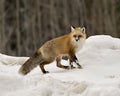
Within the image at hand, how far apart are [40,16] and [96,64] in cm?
1232

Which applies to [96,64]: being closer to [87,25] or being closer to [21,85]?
[21,85]

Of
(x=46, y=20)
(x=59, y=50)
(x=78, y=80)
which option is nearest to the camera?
(x=78, y=80)

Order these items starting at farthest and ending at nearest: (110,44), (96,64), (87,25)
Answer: (87,25), (110,44), (96,64)

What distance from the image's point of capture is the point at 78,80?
8.10m

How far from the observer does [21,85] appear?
8.30 meters

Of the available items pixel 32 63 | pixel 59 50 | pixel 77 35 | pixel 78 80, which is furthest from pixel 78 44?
pixel 78 80

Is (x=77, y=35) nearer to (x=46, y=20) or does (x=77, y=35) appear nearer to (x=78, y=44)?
(x=78, y=44)

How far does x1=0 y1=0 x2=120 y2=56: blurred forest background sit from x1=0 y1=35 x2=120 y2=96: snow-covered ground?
10300 mm

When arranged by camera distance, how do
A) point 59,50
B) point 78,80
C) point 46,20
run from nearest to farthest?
point 78,80
point 59,50
point 46,20

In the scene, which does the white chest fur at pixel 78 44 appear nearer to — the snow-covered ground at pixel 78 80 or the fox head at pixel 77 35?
the fox head at pixel 77 35

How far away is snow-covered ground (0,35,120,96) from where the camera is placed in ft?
25.5

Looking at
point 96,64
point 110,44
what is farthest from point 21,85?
point 110,44

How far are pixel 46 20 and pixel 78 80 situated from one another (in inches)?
533

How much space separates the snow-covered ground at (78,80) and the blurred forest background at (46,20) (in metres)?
10.3
